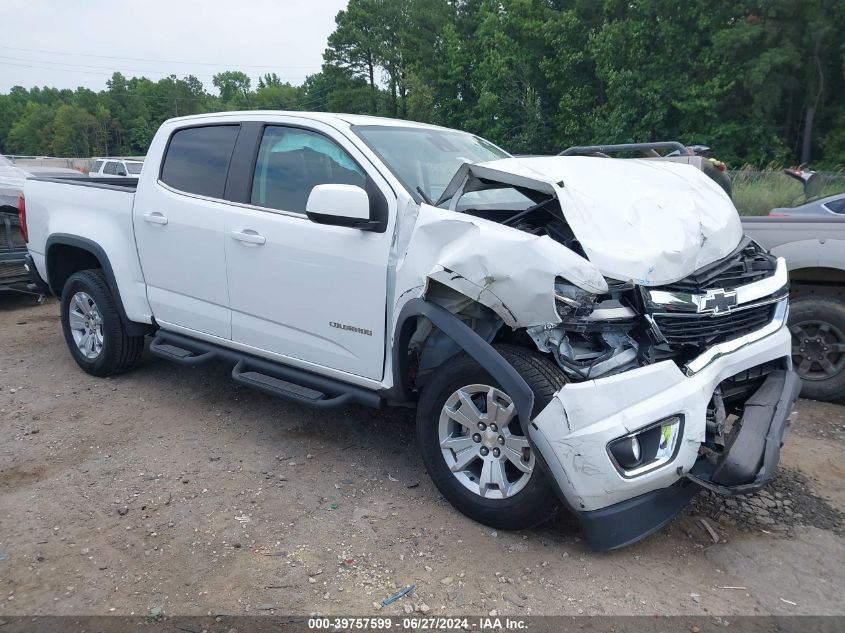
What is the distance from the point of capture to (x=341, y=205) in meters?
3.29

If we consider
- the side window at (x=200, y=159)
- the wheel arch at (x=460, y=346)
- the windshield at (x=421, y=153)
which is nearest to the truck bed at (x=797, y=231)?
the windshield at (x=421, y=153)

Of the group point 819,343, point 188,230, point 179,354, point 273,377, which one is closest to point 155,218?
point 188,230

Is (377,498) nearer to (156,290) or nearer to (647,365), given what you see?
(647,365)

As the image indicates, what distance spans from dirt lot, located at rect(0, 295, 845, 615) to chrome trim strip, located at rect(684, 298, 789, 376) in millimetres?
884

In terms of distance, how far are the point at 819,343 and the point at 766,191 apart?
361 inches

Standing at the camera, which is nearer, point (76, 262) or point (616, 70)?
point (76, 262)

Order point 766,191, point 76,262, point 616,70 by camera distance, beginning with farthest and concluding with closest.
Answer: point 616,70 → point 766,191 → point 76,262

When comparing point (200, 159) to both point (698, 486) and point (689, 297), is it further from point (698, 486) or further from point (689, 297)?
point (698, 486)

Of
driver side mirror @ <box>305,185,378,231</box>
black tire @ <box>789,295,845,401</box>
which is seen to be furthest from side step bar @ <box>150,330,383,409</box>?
black tire @ <box>789,295,845,401</box>

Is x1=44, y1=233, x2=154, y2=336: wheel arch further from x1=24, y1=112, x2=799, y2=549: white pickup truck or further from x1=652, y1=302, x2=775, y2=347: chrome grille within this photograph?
x1=652, y1=302, x2=775, y2=347: chrome grille

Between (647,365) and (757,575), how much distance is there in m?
1.03

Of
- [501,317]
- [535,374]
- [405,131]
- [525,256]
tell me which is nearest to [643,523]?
[535,374]

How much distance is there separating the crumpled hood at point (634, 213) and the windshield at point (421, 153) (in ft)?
1.57

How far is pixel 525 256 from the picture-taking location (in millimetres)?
2758
